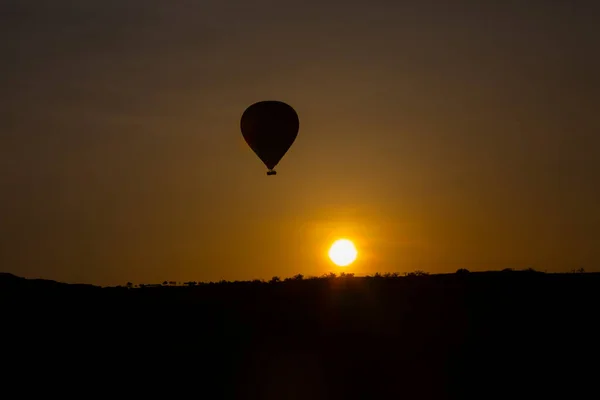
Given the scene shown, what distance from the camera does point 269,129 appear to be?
52.2 metres

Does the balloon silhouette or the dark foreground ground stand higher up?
the balloon silhouette

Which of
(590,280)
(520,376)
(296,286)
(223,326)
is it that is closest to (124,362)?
(223,326)

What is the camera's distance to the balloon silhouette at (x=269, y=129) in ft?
171

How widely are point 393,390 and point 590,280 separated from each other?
11.0 m

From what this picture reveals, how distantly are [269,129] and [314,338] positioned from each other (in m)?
12.4

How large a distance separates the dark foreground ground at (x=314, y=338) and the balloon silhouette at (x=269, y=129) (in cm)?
751

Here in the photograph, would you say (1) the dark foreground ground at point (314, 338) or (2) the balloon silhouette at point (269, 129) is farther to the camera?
(2) the balloon silhouette at point (269, 129)

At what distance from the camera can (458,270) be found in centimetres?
4769

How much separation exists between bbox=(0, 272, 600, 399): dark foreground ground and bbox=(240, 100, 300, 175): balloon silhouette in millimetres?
7511

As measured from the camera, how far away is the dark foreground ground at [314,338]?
132ft

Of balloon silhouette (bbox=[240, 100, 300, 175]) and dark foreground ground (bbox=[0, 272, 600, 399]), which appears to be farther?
balloon silhouette (bbox=[240, 100, 300, 175])

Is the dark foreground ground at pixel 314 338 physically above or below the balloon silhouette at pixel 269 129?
below

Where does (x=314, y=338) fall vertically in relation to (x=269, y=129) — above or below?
below

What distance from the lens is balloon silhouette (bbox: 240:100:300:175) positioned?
5212cm
